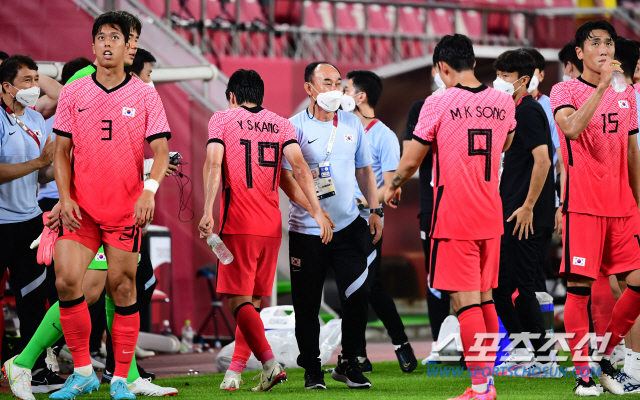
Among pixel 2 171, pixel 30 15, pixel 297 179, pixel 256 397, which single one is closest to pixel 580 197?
pixel 297 179

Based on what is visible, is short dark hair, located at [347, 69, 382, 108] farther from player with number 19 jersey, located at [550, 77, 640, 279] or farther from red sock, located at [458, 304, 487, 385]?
Result: red sock, located at [458, 304, 487, 385]

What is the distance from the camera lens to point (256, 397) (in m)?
4.66

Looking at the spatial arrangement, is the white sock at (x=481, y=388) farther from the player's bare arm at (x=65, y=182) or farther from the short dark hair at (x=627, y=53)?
the short dark hair at (x=627, y=53)

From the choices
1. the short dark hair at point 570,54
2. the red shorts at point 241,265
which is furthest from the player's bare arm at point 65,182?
the short dark hair at point 570,54

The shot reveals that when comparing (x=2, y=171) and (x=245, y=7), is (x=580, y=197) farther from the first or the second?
(x=245, y=7)

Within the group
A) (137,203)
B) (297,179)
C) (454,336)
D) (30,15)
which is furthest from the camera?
(30,15)

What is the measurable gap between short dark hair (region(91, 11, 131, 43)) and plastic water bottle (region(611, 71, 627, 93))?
267cm

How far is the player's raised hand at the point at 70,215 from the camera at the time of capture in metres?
4.27

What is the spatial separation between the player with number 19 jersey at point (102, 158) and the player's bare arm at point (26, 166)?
0.62m

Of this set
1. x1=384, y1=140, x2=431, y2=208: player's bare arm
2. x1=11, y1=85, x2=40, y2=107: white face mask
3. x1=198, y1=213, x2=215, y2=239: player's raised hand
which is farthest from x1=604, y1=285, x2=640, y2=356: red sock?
x1=11, y1=85, x2=40, y2=107: white face mask

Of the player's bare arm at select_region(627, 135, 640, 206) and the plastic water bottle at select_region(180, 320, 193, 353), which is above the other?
the player's bare arm at select_region(627, 135, 640, 206)

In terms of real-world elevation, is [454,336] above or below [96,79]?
below

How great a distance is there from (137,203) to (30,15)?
13.5 ft

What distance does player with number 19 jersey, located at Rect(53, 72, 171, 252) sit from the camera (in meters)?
4.38
